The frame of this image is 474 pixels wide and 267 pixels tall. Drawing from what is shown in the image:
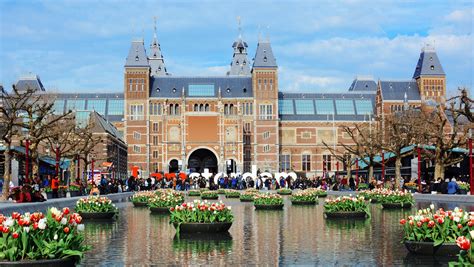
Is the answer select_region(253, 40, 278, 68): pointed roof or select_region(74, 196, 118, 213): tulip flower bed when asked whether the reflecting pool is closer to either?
select_region(74, 196, 118, 213): tulip flower bed

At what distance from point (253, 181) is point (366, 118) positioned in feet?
142

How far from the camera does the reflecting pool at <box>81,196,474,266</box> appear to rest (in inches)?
422

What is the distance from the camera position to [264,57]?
99938mm

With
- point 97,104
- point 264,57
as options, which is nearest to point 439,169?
point 264,57

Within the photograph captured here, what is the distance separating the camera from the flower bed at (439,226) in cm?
1038

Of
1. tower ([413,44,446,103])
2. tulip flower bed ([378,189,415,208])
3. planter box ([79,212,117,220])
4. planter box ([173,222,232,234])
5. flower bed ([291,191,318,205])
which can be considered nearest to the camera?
planter box ([173,222,232,234])

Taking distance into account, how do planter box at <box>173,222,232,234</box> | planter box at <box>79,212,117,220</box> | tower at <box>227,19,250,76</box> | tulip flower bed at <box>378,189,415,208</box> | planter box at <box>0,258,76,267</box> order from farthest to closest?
tower at <box>227,19,250,76</box> < tulip flower bed at <box>378,189,415,208</box> < planter box at <box>79,212,117,220</box> < planter box at <box>173,222,232,234</box> < planter box at <box>0,258,76,267</box>

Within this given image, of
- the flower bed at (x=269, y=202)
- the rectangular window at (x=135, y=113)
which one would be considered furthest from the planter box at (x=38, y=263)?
the rectangular window at (x=135, y=113)

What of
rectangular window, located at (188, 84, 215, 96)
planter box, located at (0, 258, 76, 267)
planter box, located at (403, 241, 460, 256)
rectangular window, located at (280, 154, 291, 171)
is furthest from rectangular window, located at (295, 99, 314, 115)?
planter box, located at (0, 258, 76, 267)

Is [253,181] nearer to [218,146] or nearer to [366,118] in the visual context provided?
[218,146]

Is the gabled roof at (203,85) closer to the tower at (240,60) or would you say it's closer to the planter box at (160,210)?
the tower at (240,60)

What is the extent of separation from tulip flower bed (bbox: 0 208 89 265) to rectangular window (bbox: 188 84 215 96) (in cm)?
9187

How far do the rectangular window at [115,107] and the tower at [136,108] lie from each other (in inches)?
228

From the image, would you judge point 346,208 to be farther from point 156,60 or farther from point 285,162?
point 156,60
